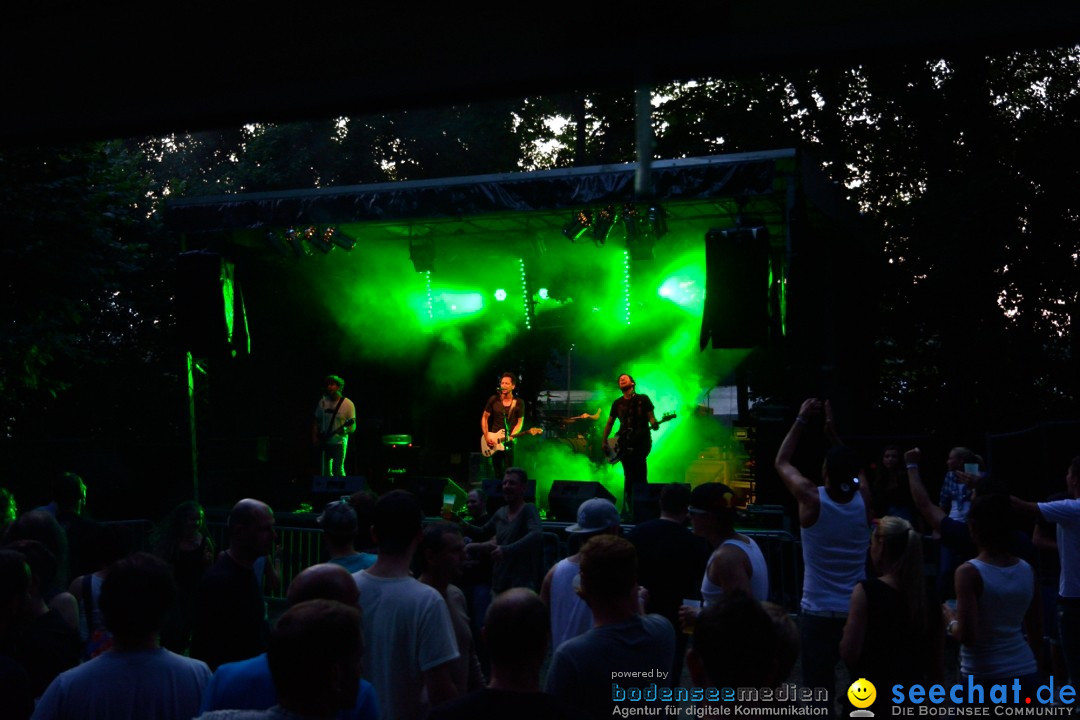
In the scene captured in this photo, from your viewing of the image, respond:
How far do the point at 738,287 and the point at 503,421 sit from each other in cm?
464

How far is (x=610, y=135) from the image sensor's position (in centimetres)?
2294

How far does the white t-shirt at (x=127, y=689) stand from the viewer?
2.83 meters

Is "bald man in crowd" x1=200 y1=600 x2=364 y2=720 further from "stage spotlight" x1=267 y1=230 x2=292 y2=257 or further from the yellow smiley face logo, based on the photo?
"stage spotlight" x1=267 y1=230 x2=292 y2=257

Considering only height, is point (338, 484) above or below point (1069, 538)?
below

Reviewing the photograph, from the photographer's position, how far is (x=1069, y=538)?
5.46 m

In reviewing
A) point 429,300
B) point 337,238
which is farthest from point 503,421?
point 337,238

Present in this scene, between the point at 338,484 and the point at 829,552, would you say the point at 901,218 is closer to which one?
the point at 338,484

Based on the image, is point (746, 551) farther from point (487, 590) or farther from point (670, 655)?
point (487, 590)

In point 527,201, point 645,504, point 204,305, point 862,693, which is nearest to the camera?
point 862,693

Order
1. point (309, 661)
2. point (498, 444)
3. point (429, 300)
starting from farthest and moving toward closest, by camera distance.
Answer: point (429, 300)
point (498, 444)
point (309, 661)

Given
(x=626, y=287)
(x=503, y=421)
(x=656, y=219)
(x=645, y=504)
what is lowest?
(x=645, y=504)

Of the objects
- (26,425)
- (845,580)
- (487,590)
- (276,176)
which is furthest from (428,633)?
(276,176)

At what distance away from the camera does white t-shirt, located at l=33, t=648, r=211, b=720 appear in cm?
283

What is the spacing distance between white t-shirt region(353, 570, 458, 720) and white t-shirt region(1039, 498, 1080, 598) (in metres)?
3.60
